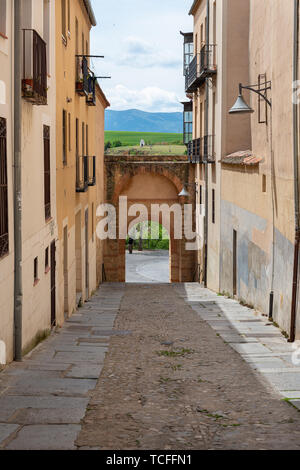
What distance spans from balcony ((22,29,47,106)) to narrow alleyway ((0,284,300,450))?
153 inches

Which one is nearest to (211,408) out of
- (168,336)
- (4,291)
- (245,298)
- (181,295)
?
(4,291)

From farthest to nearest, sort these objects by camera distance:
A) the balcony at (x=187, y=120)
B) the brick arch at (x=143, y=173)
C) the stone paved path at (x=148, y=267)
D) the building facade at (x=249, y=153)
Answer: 1. the stone paved path at (x=148, y=267)
2. the balcony at (x=187, y=120)
3. the brick arch at (x=143, y=173)
4. the building facade at (x=249, y=153)

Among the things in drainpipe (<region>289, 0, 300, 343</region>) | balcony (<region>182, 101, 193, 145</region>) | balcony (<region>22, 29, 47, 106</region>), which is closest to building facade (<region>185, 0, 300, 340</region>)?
drainpipe (<region>289, 0, 300, 343</region>)

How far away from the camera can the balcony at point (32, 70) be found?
31.0ft

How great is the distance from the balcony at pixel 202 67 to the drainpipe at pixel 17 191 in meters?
13.7

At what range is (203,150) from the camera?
23.8m

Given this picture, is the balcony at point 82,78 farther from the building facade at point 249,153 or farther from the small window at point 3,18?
the small window at point 3,18

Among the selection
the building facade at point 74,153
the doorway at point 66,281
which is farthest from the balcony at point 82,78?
the doorway at point 66,281

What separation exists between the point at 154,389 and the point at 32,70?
493 cm

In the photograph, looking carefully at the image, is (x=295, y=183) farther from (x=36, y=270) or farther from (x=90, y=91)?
(x=90, y=91)

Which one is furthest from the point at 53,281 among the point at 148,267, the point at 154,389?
the point at 148,267

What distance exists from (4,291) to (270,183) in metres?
7.17

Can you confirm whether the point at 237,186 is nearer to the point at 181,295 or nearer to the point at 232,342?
the point at 181,295

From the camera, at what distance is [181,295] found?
73.9 ft
